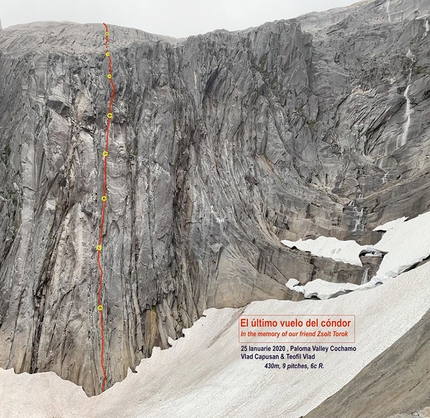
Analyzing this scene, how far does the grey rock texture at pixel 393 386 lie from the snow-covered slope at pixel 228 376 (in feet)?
5.08

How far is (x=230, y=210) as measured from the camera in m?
29.0

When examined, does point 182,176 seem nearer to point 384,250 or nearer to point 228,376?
point 384,250

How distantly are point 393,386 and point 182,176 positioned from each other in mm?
21413

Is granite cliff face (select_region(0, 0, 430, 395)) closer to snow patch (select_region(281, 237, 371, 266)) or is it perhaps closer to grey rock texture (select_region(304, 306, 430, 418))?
snow patch (select_region(281, 237, 371, 266))

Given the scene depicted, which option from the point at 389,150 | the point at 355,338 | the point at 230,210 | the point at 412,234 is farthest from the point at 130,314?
the point at 389,150

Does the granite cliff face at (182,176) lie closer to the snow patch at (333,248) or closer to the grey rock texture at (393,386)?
the snow patch at (333,248)

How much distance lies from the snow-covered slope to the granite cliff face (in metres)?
1.11

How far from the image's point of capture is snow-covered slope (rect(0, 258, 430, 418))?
52.5 ft

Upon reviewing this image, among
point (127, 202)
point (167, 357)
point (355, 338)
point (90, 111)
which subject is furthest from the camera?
point (90, 111)

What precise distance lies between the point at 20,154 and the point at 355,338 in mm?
24009

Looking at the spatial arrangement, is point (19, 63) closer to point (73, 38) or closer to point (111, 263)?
point (73, 38)

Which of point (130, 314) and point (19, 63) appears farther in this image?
point (19, 63)

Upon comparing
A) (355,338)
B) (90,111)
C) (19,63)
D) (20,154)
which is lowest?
(355,338)

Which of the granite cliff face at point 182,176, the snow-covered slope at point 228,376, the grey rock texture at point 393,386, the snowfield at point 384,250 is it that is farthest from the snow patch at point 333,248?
the grey rock texture at point 393,386
